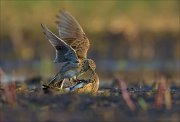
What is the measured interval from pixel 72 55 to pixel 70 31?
81 centimetres

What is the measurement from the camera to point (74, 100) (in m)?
9.55

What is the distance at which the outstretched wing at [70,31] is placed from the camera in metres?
11.8

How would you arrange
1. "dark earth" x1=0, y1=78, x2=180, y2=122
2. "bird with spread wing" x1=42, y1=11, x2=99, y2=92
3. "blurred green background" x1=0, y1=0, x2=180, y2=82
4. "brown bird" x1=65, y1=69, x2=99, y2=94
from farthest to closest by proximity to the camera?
1. "blurred green background" x1=0, y1=0, x2=180, y2=82
2. "bird with spread wing" x1=42, y1=11, x2=99, y2=92
3. "brown bird" x1=65, y1=69, x2=99, y2=94
4. "dark earth" x1=0, y1=78, x2=180, y2=122

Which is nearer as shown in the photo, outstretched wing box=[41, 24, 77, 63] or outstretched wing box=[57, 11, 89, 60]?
outstretched wing box=[41, 24, 77, 63]

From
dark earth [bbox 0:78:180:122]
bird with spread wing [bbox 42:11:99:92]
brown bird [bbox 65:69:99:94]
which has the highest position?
bird with spread wing [bbox 42:11:99:92]

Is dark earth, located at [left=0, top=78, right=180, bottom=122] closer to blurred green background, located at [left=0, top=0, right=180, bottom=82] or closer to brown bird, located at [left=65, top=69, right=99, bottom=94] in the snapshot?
brown bird, located at [left=65, top=69, right=99, bottom=94]

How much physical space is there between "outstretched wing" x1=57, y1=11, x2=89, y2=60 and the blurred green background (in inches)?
277

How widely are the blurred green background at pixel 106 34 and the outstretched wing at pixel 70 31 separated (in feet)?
23.1

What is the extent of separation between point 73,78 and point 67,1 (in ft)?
42.0

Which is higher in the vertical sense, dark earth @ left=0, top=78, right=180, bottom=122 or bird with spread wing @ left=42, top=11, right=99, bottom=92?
bird with spread wing @ left=42, top=11, right=99, bottom=92

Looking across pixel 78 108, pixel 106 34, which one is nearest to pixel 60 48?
pixel 78 108

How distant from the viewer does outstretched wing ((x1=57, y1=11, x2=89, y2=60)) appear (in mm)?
11750

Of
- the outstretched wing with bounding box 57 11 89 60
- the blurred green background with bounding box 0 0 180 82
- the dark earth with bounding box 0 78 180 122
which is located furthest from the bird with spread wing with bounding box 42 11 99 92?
the blurred green background with bounding box 0 0 180 82

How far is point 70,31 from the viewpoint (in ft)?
39.0
